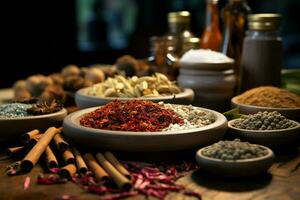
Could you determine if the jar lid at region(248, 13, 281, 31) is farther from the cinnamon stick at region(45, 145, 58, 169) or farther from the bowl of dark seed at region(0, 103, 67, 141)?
the cinnamon stick at region(45, 145, 58, 169)

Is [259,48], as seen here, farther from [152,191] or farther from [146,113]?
[152,191]

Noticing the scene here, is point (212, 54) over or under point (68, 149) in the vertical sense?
over

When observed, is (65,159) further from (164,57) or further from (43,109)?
(164,57)

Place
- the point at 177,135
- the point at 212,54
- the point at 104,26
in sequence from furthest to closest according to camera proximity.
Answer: the point at 104,26
the point at 212,54
the point at 177,135

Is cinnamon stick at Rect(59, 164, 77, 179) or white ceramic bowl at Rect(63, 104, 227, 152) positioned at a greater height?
white ceramic bowl at Rect(63, 104, 227, 152)

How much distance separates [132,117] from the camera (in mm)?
1213

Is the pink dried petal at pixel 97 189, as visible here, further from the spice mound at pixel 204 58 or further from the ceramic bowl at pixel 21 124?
the spice mound at pixel 204 58

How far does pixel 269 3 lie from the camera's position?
557 centimetres

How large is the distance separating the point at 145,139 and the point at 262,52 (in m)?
0.89

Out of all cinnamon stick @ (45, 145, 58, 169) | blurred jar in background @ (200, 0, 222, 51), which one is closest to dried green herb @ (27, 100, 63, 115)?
cinnamon stick @ (45, 145, 58, 169)

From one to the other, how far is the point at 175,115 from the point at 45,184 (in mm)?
412

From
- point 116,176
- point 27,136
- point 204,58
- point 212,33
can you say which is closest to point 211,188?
point 116,176

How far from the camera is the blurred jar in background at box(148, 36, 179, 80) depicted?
6.42ft

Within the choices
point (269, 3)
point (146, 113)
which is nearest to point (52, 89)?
point (146, 113)
